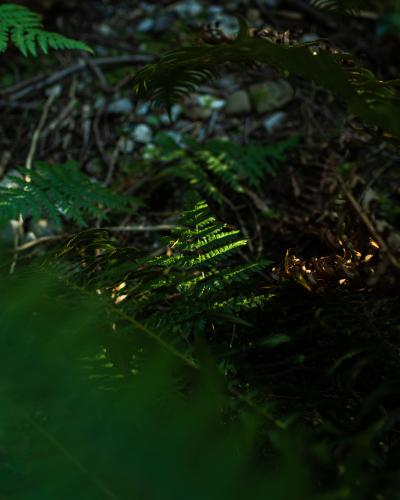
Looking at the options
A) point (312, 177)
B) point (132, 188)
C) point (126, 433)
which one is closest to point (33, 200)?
point (132, 188)

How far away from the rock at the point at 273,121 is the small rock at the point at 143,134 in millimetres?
612

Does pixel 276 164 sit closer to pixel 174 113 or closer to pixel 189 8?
pixel 174 113

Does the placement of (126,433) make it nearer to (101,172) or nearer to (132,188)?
(132,188)

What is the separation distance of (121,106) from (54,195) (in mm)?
1215

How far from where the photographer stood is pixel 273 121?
8.06 feet

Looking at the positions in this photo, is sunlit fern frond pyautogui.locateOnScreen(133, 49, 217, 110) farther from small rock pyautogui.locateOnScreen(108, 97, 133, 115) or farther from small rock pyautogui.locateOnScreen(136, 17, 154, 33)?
small rock pyautogui.locateOnScreen(136, 17, 154, 33)

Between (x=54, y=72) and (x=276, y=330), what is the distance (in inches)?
92.1

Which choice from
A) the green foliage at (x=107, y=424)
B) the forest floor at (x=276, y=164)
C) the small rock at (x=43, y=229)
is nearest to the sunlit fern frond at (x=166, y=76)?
the forest floor at (x=276, y=164)

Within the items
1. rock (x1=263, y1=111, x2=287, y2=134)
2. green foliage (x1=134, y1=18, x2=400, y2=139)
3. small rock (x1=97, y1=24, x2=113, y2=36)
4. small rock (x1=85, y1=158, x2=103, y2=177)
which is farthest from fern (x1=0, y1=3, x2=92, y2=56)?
small rock (x1=97, y1=24, x2=113, y2=36)

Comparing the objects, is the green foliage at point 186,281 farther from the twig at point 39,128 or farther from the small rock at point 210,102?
the small rock at point 210,102

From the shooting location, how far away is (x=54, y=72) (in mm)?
2775

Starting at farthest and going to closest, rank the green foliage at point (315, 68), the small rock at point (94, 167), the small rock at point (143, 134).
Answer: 1. the small rock at point (143, 134)
2. the small rock at point (94, 167)
3. the green foliage at point (315, 68)

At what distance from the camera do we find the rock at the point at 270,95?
251 cm

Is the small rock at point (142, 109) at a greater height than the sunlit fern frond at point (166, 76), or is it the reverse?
the sunlit fern frond at point (166, 76)
